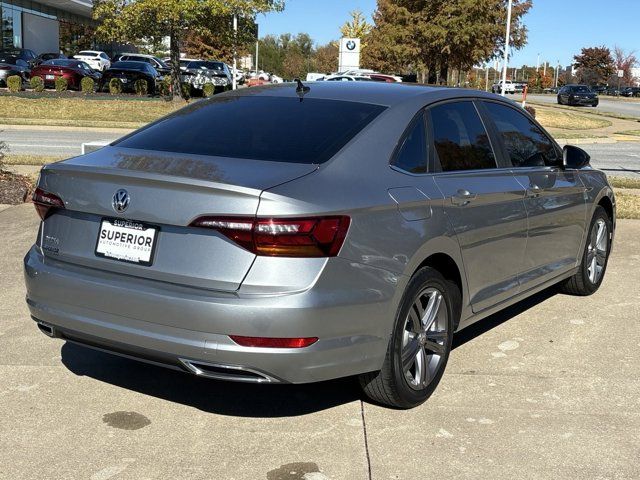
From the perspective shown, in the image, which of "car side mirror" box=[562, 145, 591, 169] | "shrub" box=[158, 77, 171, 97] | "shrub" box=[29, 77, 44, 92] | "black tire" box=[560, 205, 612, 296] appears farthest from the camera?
"shrub" box=[158, 77, 171, 97]

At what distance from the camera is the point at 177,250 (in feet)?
11.4

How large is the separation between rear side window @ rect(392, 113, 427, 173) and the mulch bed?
21.5 ft

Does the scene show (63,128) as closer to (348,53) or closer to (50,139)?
(50,139)

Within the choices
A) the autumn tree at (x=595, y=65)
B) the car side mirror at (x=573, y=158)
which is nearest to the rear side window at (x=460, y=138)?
the car side mirror at (x=573, y=158)

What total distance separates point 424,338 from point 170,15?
2404 cm

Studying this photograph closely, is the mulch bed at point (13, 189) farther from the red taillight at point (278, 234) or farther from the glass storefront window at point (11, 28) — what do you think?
the glass storefront window at point (11, 28)

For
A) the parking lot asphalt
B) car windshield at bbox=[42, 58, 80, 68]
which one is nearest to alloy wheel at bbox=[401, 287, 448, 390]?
the parking lot asphalt

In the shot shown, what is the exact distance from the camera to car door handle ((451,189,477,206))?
14.2 ft

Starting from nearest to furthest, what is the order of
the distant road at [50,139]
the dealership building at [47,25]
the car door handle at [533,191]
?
the car door handle at [533,191]
the distant road at [50,139]
the dealership building at [47,25]

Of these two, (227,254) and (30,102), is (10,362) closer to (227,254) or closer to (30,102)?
(227,254)

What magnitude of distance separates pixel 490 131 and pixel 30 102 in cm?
2483

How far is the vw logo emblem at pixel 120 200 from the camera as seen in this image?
3.60 m

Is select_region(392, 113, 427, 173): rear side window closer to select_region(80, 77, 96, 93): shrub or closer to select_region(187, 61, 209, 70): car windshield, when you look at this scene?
select_region(80, 77, 96, 93): shrub

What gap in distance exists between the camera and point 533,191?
5.19m
